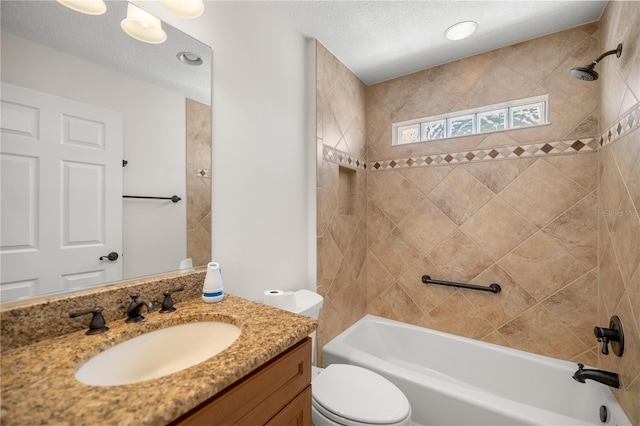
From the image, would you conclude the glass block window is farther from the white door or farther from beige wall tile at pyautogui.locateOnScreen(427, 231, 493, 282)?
the white door

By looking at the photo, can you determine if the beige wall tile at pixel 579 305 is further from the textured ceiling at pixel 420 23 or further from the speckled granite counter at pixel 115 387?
the speckled granite counter at pixel 115 387

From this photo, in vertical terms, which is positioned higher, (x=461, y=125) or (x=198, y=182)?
(x=461, y=125)

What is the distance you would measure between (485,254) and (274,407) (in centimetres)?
191

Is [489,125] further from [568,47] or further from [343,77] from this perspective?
[343,77]

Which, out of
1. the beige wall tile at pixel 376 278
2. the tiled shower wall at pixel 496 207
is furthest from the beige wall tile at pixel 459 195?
the beige wall tile at pixel 376 278

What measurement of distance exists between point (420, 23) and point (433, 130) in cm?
86

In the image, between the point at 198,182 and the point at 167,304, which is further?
the point at 198,182

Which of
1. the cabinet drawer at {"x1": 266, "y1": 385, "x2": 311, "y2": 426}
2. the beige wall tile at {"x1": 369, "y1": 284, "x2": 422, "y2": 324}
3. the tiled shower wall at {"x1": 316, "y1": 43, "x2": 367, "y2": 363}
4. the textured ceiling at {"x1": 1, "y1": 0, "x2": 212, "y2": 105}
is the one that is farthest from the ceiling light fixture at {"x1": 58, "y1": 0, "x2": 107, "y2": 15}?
the beige wall tile at {"x1": 369, "y1": 284, "x2": 422, "y2": 324}

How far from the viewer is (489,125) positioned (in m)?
2.07

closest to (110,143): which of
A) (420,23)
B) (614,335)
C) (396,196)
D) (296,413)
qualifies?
(296,413)

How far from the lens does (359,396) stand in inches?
51.6

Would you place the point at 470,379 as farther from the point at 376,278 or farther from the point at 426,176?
the point at 426,176

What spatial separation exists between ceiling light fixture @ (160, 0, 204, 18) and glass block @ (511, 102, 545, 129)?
2.11 metres

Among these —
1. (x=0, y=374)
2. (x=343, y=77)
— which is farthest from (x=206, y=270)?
(x=343, y=77)
